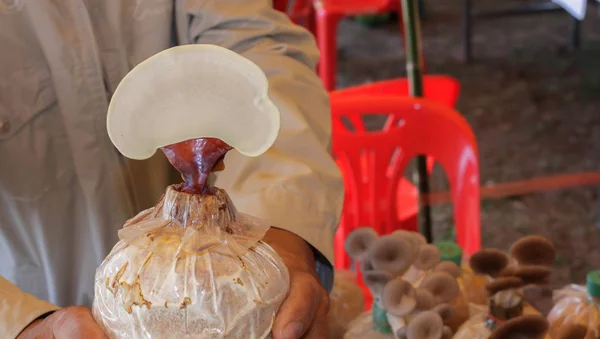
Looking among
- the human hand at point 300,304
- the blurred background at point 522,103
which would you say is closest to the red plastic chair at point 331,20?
the blurred background at point 522,103

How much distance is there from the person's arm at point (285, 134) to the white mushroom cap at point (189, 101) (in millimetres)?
213

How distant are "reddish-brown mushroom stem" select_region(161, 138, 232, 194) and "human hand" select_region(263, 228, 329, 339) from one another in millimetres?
109

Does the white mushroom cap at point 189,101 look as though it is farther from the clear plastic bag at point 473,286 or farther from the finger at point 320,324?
the clear plastic bag at point 473,286

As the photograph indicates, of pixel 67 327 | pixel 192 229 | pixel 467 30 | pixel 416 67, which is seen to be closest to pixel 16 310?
pixel 67 327

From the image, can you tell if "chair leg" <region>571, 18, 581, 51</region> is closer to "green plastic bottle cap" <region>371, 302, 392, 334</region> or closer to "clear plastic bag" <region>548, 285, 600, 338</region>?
"clear plastic bag" <region>548, 285, 600, 338</region>

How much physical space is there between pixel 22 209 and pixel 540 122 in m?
2.81

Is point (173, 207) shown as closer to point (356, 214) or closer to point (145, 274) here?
point (145, 274)

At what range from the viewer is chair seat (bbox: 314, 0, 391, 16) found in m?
3.04

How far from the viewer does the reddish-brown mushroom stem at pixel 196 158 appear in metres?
0.54

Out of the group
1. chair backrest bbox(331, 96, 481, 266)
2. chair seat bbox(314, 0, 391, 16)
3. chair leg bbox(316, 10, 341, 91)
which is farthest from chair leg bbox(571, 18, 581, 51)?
chair backrest bbox(331, 96, 481, 266)

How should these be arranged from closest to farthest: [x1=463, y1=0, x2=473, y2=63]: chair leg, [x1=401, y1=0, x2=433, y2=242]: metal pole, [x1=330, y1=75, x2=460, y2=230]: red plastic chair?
[x1=401, y1=0, x2=433, y2=242]: metal pole → [x1=330, y1=75, x2=460, y2=230]: red plastic chair → [x1=463, y1=0, x2=473, y2=63]: chair leg

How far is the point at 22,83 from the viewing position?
2.67ft

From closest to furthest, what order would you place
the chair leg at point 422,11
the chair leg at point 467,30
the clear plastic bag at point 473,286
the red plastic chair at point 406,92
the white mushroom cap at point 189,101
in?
the white mushroom cap at point 189,101
the clear plastic bag at point 473,286
the red plastic chair at point 406,92
the chair leg at point 467,30
the chair leg at point 422,11

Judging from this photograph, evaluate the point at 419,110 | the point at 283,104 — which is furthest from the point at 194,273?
the point at 419,110
